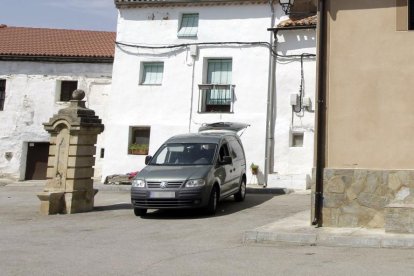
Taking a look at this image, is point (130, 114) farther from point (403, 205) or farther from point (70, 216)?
point (403, 205)

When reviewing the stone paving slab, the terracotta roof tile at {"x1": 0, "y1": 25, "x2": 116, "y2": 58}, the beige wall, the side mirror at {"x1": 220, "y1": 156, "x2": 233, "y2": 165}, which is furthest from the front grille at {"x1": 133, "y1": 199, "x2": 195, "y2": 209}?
the terracotta roof tile at {"x1": 0, "y1": 25, "x2": 116, "y2": 58}

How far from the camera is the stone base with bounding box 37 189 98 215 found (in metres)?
11.5

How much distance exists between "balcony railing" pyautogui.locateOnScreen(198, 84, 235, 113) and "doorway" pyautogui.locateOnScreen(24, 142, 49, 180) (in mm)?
8272

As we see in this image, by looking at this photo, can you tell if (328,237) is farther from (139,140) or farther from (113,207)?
(139,140)

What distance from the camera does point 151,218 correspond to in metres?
10.7

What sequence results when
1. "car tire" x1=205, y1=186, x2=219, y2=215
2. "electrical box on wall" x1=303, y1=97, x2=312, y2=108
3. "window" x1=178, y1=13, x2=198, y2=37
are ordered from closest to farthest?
1. "car tire" x1=205, y1=186, x2=219, y2=215
2. "electrical box on wall" x1=303, y1=97, x2=312, y2=108
3. "window" x1=178, y1=13, x2=198, y2=37

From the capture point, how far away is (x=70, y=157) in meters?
12.0

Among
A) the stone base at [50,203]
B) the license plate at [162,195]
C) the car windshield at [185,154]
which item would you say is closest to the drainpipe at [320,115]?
the license plate at [162,195]

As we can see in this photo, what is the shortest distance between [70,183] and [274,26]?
11.1 m

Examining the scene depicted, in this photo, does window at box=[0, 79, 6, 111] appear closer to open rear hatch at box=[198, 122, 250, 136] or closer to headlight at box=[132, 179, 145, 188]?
open rear hatch at box=[198, 122, 250, 136]

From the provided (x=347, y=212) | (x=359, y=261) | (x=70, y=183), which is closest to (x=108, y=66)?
(x=70, y=183)

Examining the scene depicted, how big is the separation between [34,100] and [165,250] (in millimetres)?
17368

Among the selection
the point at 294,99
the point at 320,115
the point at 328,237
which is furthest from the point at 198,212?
the point at 294,99

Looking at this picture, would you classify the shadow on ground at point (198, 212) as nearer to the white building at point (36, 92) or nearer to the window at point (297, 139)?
the window at point (297, 139)
